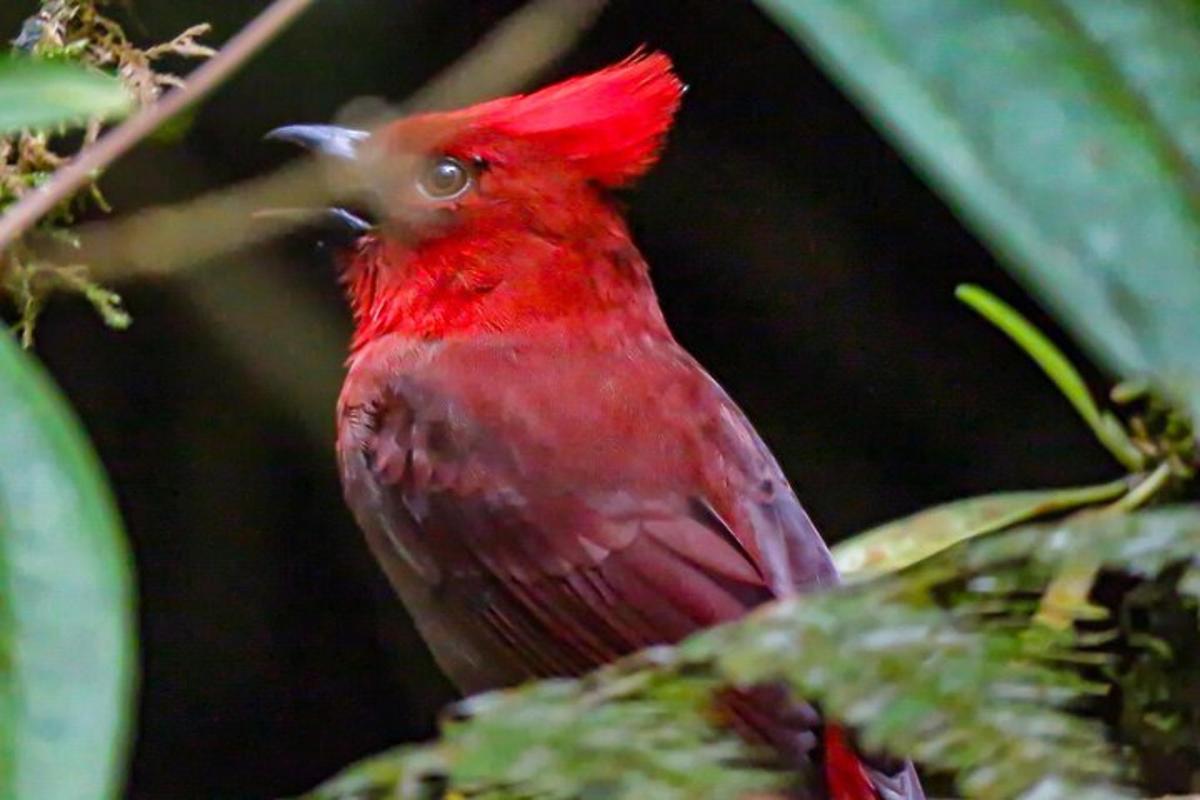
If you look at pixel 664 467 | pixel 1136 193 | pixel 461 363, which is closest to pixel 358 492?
pixel 461 363

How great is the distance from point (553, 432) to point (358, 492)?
196 mm

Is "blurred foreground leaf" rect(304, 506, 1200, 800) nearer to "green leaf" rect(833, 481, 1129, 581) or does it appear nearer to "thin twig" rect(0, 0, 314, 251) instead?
"thin twig" rect(0, 0, 314, 251)

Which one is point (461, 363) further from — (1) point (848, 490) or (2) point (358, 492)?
(1) point (848, 490)

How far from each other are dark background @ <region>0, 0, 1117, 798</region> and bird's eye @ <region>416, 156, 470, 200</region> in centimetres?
35

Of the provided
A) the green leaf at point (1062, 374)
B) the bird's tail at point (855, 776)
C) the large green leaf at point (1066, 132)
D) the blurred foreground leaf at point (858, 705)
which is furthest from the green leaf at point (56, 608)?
the green leaf at point (1062, 374)

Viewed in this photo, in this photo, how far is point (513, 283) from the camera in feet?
4.65

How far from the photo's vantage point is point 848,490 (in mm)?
1847

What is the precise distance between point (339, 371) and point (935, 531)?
79cm

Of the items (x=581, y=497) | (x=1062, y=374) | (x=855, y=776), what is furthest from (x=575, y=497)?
(x=1062, y=374)

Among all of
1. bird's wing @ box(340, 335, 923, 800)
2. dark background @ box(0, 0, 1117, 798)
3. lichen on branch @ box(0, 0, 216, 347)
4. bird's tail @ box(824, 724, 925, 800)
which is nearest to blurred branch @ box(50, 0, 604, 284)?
dark background @ box(0, 0, 1117, 798)

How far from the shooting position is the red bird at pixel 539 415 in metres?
1.25

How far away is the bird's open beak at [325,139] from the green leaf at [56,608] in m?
0.84

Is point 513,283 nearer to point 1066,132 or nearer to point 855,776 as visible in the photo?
point 855,776

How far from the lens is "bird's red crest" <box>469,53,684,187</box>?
137 cm
